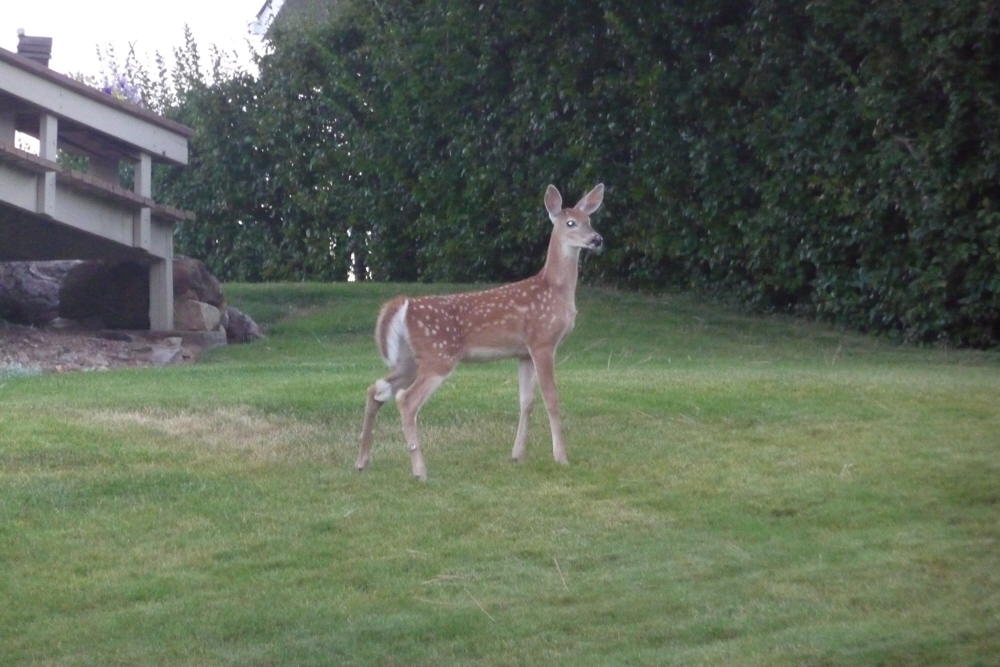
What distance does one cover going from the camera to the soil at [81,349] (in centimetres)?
1606

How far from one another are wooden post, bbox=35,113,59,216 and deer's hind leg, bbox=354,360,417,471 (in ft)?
24.2

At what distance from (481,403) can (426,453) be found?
1820 millimetres

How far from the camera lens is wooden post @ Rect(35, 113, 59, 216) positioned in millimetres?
16609

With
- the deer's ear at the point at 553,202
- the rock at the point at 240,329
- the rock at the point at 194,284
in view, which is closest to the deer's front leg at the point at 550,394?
the deer's ear at the point at 553,202

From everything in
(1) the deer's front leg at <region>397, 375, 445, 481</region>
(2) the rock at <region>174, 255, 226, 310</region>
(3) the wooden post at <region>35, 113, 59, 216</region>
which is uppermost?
(3) the wooden post at <region>35, 113, 59, 216</region>

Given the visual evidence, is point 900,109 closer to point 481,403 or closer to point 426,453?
point 481,403

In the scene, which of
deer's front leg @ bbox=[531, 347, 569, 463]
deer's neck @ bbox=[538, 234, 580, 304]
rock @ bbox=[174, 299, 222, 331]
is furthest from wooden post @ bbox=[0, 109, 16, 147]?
deer's front leg @ bbox=[531, 347, 569, 463]

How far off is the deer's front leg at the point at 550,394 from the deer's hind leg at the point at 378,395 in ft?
2.52

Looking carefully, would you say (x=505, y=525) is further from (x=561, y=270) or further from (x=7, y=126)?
(x=7, y=126)

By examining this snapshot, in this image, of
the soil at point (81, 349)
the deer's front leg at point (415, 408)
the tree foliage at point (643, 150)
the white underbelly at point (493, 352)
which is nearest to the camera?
the deer's front leg at point (415, 408)

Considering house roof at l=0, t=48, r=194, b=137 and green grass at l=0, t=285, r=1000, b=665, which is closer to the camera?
green grass at l=0, t=285, r=1000, b=665

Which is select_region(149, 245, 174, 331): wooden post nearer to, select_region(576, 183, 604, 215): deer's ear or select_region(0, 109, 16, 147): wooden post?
select_region(0, 109, 16, 147): wooden post

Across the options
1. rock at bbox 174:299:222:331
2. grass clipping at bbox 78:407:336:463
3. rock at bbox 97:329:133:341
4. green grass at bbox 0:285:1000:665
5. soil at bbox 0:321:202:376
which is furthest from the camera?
rock at bbox 174:299:222:331

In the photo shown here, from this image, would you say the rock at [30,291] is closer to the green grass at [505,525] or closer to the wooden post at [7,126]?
the wooden post at [7,126]
